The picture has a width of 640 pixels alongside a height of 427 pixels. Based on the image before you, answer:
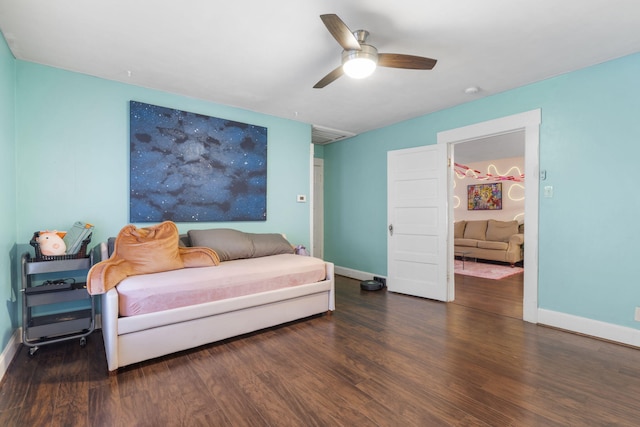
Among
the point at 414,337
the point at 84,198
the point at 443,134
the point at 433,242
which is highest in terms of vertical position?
the point at 443,134

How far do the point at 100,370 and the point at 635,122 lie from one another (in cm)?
465

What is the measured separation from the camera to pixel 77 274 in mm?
2820

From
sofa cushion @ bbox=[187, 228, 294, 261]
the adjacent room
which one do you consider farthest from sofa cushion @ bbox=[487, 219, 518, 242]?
sofa cushion @ bbox=[187, 228, 294, 261]

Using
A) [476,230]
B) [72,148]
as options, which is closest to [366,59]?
[72,148]

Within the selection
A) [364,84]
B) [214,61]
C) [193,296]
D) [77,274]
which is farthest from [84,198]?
[364,84]

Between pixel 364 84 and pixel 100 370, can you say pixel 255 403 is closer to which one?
pixel 100 370

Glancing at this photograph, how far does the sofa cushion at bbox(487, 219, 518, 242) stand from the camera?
6.53 metres

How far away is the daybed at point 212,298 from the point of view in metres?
2.15

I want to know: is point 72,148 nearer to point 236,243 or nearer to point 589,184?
point 236,243


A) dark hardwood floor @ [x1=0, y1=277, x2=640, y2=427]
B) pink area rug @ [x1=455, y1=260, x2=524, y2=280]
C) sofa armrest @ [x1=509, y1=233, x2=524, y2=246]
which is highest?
sofa armrest @ [x1=509, y1=233, x2=524, y2=246]

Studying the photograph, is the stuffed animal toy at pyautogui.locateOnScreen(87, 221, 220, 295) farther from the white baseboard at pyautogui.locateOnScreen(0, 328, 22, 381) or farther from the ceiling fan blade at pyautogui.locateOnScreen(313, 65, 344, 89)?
the ceiling fan blade at pyautogui.locateOnScreen(313, 65, 344, 89)

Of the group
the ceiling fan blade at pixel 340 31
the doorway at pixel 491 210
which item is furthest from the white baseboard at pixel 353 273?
the ceiling fan blade at pixel 340 31

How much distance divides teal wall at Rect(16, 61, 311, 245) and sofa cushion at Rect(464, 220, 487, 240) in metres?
6.31

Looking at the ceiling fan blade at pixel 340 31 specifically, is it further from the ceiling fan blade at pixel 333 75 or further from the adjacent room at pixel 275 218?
the ceiling fan blade at pixel 333 75
